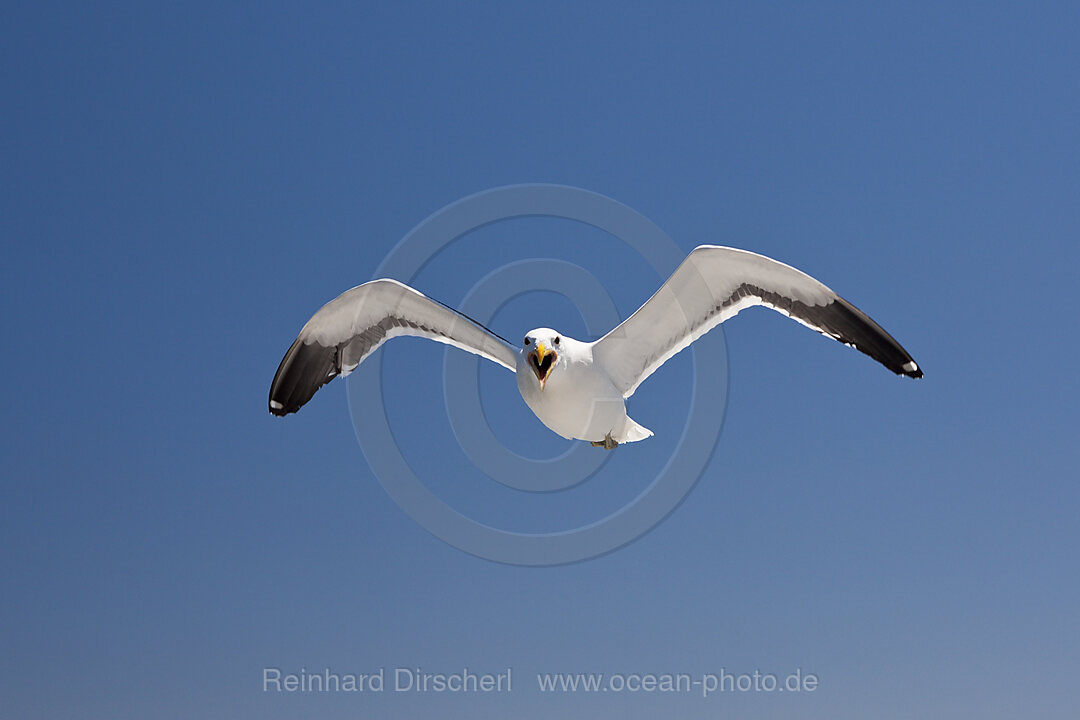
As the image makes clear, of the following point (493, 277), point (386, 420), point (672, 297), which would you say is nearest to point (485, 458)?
point (386, 420)

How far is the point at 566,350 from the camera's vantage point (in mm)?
12117

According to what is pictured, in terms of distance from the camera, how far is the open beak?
464 inches

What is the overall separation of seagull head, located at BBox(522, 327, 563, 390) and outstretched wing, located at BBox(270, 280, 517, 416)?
43 cm

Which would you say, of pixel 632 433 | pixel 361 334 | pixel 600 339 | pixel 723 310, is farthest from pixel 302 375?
pixel 723 310

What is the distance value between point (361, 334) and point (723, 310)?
3964 mm

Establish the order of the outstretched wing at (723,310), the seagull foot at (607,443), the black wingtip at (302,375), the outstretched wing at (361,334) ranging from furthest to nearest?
the black wingtip at (302,375) < the seagull foot at (607,443) < the outstretched wing at (361,334) < the outstretched wing at (723,310)

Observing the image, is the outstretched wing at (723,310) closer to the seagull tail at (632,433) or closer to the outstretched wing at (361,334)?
the seagull tail at (632,433)

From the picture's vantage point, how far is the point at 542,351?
11.8 metres

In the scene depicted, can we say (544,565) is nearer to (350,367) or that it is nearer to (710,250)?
(350,367)

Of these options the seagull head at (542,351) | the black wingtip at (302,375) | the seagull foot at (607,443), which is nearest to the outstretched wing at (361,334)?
the black wingtip at (302,375)

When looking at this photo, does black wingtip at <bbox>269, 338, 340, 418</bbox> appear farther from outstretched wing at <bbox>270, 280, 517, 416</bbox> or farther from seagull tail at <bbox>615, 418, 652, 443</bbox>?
seagull tail at <bbox>615, 418, 652, 443</bbox>

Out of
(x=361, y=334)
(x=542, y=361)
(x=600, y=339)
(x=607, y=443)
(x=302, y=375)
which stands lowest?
(x=607, y=443)

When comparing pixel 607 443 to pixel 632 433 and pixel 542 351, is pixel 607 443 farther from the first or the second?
pixel 542 351

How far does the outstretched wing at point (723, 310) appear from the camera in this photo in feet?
39.2
